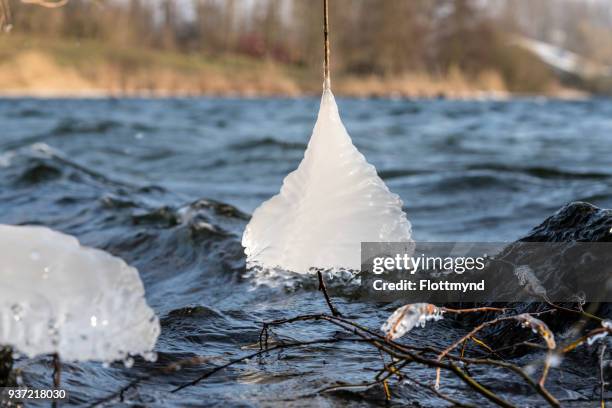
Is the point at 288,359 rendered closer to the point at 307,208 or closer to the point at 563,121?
the point at 307,208

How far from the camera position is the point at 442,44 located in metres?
54.5

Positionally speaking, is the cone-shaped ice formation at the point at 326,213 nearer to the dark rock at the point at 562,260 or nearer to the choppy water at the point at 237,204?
the choppy water at the point at 237,204

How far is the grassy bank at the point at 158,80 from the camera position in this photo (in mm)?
37188

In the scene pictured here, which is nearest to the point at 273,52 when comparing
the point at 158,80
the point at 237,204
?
the point at 158,80

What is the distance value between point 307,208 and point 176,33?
7413 centimetres

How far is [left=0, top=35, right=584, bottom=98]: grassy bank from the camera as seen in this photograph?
37188 millimetres

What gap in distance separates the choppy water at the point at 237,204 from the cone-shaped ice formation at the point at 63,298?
2.44 feet

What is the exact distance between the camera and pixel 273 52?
2544 inches

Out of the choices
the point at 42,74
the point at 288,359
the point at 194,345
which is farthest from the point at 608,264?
the point at 42,74

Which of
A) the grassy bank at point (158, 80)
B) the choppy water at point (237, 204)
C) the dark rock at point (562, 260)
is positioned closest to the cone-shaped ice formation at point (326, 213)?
the choppy water at point (237, 204)

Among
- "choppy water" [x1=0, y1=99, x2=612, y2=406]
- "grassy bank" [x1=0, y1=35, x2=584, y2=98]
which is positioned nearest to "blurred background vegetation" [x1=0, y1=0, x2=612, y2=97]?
"grassy bank" [x1=0, y1=35, x2=584, y2=98]

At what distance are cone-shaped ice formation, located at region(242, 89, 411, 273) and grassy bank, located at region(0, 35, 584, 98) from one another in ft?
115

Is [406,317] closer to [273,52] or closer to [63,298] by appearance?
[63,298]

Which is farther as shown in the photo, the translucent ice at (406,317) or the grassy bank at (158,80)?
the grassy bank at (158,80)
